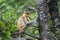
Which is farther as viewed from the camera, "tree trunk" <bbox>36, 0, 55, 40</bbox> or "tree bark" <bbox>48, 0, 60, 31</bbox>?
"tree bark" <bbox>48, 0, 60, 31</bbox>

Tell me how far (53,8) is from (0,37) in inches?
137

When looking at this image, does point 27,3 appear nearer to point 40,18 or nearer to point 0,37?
point 40,18

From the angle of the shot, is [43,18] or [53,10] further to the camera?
[53,10]

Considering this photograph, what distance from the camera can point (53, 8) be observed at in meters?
7.91

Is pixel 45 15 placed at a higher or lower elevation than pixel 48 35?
higher

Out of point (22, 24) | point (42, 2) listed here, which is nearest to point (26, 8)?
point (22, 24)

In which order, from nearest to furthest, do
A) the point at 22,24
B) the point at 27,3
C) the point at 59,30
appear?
the point at 59,30
the point at 22,24
the point at 27,3

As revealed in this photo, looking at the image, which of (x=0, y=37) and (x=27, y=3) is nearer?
(x=0, y=37)

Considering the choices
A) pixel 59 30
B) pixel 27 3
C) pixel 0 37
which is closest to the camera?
pixel 0 37

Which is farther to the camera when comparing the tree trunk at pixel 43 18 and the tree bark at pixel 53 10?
the tree bark at pixel 53 10

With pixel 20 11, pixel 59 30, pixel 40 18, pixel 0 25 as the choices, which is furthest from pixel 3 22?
pixel 20 11

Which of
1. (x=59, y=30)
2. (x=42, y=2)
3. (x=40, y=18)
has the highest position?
(x=42, y=2)

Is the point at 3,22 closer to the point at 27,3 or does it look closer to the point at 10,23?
the point at 10,23

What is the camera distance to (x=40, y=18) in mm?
6379
